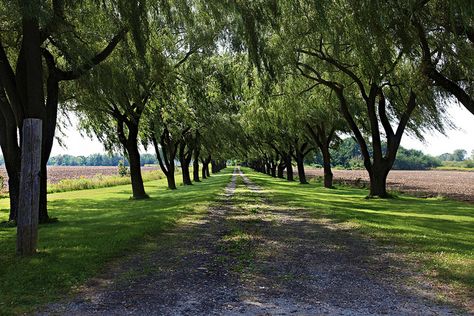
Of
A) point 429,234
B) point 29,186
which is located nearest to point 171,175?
point 429,234

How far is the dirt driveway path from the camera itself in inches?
189

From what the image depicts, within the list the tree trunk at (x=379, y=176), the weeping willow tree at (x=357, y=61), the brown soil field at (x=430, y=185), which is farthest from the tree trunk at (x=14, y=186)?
the brown soil field at (x=430, y=185)

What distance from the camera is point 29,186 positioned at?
7109mm

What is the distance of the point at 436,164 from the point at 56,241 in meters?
161

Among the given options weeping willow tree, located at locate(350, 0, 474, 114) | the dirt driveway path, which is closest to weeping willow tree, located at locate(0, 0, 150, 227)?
the dirt driveway path

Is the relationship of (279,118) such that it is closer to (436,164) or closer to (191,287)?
(191,287)

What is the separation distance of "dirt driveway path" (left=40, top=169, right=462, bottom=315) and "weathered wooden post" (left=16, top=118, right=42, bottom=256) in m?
1.71

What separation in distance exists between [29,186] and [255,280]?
3.99 meters

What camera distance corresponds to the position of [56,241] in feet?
28.8

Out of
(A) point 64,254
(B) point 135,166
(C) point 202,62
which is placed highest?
(C) point 202,62

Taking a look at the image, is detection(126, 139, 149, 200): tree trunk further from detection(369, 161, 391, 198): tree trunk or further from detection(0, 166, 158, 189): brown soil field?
detection(0, 166, 158, 189): brown soil field

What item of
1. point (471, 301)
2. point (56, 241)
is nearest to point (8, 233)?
point (56, 241)

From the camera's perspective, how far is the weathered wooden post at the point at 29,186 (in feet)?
23.2

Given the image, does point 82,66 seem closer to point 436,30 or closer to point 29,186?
point 29,186
